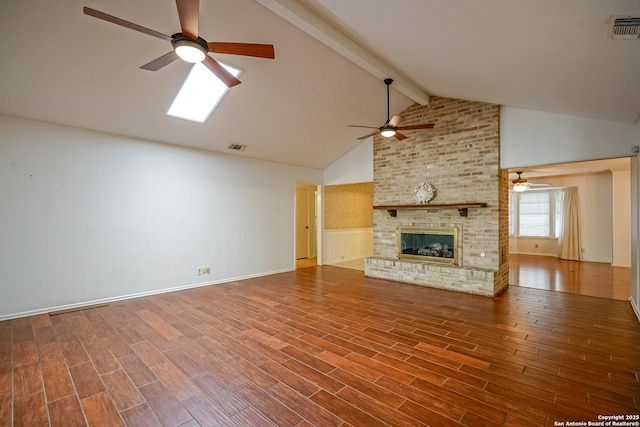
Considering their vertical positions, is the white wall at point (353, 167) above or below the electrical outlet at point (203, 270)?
above

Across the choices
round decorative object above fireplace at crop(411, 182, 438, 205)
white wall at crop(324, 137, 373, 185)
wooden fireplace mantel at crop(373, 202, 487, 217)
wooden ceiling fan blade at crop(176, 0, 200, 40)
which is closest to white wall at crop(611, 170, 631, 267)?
wooden fireplace mantel at crop(373, 202, 487, 217)

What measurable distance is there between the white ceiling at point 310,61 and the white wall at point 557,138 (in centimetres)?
24

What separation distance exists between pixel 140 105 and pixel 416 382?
472cm

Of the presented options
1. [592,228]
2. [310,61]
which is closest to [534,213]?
[592,228]

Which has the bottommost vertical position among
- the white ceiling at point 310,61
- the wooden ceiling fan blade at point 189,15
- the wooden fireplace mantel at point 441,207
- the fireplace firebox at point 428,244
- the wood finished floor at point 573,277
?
the wood finished floor at point 573,277

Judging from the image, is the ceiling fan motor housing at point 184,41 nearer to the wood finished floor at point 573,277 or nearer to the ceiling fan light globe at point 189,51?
the ceiling fan light globe at point 189,51

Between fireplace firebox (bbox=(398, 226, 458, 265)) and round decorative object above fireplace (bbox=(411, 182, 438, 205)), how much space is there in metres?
0.55

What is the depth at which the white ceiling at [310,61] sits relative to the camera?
237cm

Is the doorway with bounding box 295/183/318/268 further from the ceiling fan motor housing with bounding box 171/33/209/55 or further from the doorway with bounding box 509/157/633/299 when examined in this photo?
the ceiling fan motor housing with bounding box 171/33/209/55

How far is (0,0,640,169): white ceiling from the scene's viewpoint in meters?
2.37

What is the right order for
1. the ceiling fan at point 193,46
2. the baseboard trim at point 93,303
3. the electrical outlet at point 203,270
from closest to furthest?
1. the ceiling fan at point 193,46
2. the baseboard trim at point 93,303
3. the electrical outlet at point 203,270

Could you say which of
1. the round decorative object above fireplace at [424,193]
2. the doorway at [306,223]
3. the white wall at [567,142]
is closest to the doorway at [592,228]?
the white wall at [567,142]

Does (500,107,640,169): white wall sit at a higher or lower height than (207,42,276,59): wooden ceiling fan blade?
lower

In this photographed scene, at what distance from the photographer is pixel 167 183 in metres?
5.14
